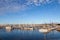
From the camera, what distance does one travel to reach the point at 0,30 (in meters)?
2.24

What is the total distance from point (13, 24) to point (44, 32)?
548 mm

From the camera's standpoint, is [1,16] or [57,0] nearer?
[57,0]

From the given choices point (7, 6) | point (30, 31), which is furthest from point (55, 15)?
point (7, 6)

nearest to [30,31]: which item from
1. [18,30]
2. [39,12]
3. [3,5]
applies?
[18,30]

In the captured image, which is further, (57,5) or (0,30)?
(0,30)

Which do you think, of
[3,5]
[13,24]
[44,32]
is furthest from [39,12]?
[3,5]

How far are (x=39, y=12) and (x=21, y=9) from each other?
0.31 metres

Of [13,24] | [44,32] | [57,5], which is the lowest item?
[44,32]

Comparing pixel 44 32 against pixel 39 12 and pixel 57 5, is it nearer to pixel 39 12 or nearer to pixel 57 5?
pixel 39 12

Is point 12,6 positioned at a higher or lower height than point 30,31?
higher

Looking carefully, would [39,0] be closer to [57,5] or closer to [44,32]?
[57,5]

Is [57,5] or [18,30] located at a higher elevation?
[57,5]

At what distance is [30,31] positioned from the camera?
217cm

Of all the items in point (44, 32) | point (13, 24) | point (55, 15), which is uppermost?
point (55, 15)
